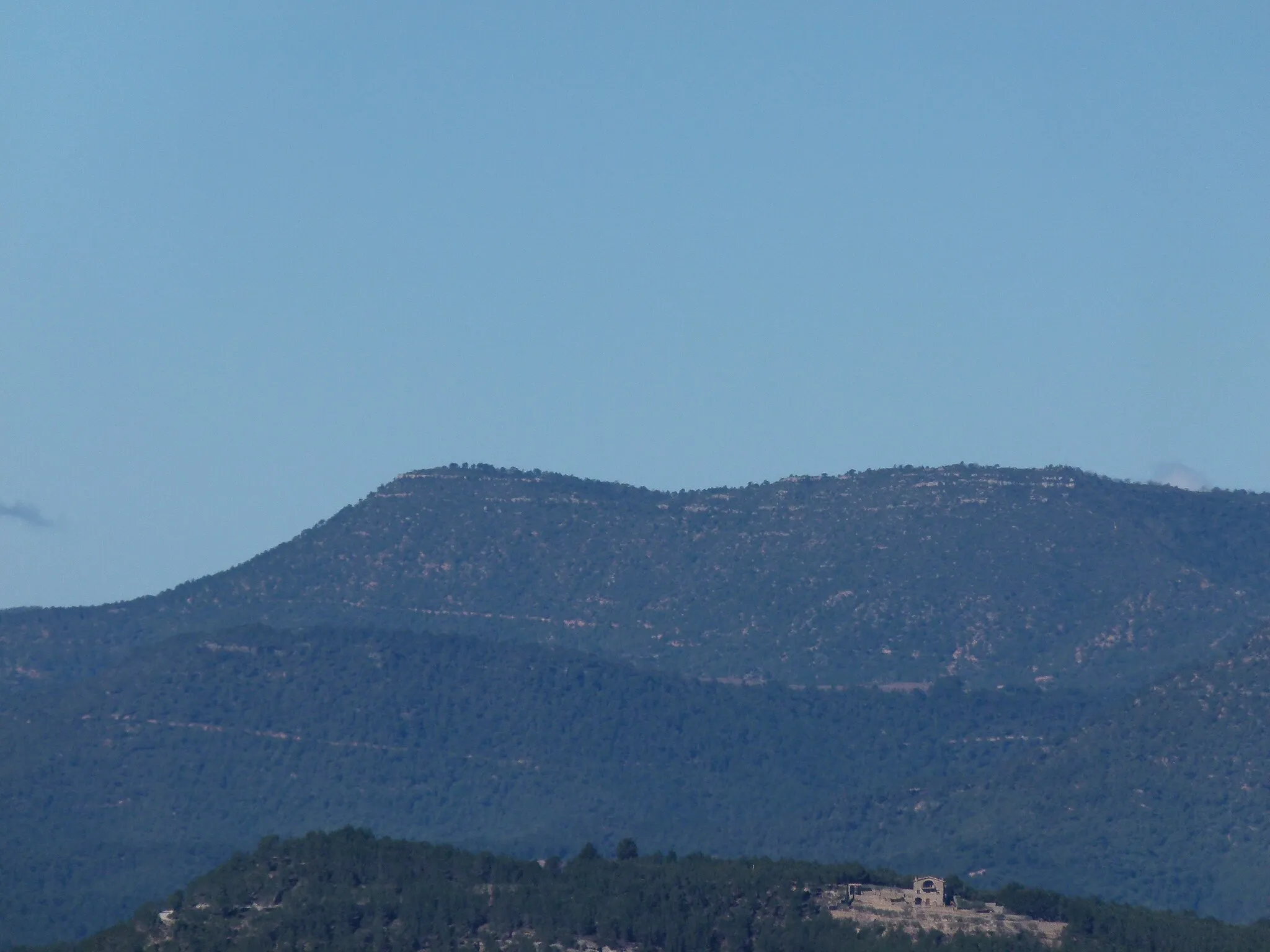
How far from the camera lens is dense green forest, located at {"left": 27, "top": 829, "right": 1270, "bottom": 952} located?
4587 inches

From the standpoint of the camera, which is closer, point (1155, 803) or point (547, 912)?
point (547, 912)

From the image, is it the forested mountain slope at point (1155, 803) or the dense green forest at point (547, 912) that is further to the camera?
the forested mountain slope at point (1155, 803)

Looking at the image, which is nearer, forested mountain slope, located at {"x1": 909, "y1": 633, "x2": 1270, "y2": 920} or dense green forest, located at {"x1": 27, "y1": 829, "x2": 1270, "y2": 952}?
dense green forest, located at {"x1": 27, "y1": 829, "x2": 1270, "y2": 952}

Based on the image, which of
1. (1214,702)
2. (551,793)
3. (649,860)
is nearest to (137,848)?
(551,793)

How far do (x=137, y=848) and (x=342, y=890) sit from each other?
62029 millimetres

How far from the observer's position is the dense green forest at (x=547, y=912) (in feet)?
382

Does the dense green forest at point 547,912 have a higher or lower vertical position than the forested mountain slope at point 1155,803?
lower

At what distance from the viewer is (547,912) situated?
11919 cm

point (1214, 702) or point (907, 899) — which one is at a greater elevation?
point (1214, 702)

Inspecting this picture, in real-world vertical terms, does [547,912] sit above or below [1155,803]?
below

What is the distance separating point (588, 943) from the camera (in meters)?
117

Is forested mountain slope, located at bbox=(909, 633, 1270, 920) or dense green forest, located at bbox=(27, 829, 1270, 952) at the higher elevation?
forested mountain slope, located at bbox=(909, 633, 1270, 920)

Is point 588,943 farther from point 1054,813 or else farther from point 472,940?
point 1054,813

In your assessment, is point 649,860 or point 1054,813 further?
point 1054,813
